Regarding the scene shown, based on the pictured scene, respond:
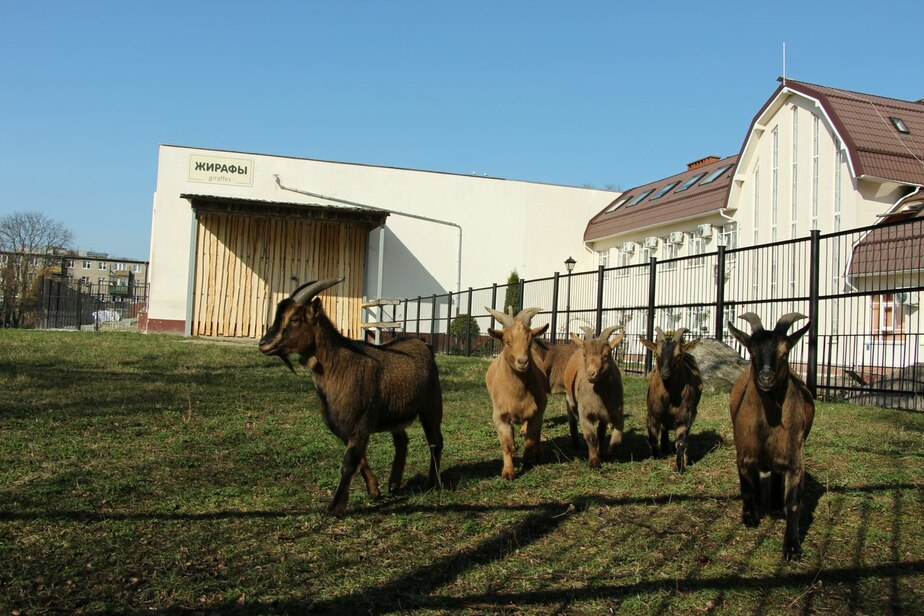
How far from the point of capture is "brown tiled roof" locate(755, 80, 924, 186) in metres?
19.0

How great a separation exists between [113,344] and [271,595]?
580 inches

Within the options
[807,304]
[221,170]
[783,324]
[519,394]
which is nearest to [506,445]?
[519,394]

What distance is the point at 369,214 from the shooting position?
86.3ft

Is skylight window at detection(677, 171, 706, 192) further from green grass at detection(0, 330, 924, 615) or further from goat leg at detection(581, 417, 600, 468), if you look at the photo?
goat leg at detection(581, 417, 600, 468)

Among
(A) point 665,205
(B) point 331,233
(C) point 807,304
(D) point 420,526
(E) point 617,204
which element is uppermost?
(E) point 617,204

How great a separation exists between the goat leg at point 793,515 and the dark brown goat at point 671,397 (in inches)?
80.5

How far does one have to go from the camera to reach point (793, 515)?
4.70 m

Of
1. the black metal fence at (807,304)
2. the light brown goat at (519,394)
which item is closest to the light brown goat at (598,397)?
the light brown goat at (519,394)

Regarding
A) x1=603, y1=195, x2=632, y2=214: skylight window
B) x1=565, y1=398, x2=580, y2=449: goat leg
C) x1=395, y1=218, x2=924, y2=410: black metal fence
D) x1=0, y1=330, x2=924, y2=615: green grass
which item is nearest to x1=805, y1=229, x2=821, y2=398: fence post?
x1=395, y1=218, x2=924, y2=410: black metal fence

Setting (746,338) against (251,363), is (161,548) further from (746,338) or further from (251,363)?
(251,363)

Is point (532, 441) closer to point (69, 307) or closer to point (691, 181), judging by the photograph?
point (691, 181)

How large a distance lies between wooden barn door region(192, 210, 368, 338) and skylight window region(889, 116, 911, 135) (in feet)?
57.7

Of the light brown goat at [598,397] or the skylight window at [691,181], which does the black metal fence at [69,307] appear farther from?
the light brown goat at [598,397]

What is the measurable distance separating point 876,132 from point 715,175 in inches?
290
